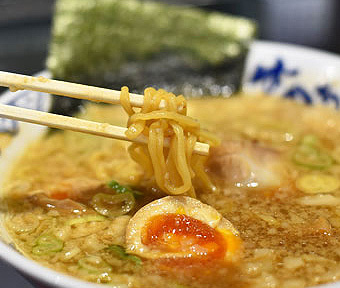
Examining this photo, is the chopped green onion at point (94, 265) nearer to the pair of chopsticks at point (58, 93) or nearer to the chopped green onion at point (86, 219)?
the chopped green onion at point (86, 219)

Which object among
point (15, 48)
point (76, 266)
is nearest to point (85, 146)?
point (76, 266)

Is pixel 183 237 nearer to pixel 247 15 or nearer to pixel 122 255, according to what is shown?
pixel 122 255

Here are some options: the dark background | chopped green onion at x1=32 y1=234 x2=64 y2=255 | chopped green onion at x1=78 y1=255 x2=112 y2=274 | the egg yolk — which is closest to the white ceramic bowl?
chopped green onion at x1=32 y1=234 x2=64 y2=255

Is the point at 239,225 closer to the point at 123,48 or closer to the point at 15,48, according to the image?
the point at 123,48

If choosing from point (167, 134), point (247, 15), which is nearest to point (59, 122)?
point (167, 134)

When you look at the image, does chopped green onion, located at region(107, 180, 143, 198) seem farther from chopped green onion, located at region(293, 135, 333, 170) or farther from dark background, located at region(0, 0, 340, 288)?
dark background, located at region(0, 0, 340, 288)

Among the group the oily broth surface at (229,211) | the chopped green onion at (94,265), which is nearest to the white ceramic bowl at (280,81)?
the oily broth surface at (229,211)
